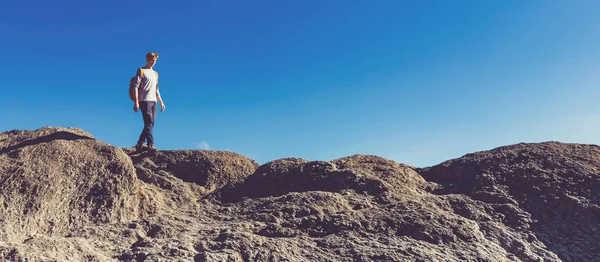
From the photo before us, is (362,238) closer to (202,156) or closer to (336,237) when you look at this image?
(336,237)

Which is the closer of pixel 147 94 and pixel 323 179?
pixel 323 179

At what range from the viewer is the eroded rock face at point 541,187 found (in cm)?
619

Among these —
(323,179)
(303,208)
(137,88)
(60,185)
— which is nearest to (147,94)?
(137,88)

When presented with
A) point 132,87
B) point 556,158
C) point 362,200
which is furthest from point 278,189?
point 556,158

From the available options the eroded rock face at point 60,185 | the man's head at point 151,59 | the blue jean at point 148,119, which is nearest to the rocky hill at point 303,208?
the eroded rock face at point 60,185

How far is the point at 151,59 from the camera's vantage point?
28.9 feet

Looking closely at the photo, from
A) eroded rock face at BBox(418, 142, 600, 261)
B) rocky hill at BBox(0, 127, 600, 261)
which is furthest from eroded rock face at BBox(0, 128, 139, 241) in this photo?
eroded rock face at BBox(418, 142, 600, 261)

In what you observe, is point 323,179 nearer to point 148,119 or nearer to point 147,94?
point 148,119

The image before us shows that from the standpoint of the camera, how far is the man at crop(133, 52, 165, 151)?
8641mm

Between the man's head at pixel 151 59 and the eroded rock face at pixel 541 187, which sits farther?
the man's head at pixel 151 59

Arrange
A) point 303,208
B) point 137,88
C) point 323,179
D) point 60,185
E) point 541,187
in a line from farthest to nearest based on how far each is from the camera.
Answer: point 137,88, point 323,179, point 541,187, point 60,185, point 303,208

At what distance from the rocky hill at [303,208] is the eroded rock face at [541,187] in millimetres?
21

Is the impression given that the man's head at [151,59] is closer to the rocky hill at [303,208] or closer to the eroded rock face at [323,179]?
the rocky hill at [303,208]

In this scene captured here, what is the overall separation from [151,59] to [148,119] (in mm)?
1115
